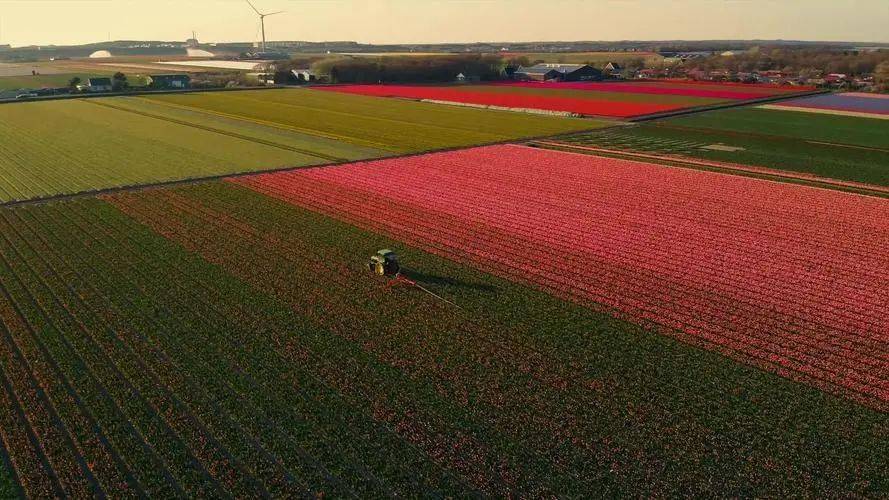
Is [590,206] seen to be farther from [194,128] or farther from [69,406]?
[194,128]

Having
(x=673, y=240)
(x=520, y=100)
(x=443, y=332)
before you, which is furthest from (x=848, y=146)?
(x=443, y=332)

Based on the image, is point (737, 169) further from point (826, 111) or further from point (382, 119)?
point (826, 111)

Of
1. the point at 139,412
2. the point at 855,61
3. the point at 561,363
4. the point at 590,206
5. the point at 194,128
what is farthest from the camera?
the point at 855,61

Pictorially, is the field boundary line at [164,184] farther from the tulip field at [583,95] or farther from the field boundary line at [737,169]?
the tulip field at [583,95]

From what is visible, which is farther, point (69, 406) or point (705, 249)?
point (705, 249)

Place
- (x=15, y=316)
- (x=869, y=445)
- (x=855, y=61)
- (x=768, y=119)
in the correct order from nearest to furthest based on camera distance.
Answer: (x=869, y=445)
(x=15, y=316)
(x=768, y=119)
(x=855, y=61)

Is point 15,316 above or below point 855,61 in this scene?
below

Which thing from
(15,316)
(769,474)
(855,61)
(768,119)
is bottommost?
(769,474)

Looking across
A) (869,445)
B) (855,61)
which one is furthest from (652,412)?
(855,61)
